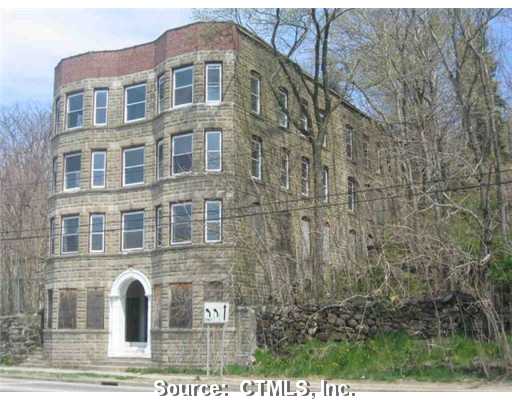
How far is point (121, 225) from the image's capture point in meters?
35.2

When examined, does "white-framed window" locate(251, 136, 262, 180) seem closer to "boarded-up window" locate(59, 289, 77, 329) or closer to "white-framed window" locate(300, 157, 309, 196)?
"white-framed window" locate(300, 157, 309, 196)

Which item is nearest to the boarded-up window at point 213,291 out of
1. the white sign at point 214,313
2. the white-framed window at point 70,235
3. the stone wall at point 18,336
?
the white sign at point 214,313

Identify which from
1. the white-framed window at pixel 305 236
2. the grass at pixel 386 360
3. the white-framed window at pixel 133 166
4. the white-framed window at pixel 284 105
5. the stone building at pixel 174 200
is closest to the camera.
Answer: the grass at pixel 386 360

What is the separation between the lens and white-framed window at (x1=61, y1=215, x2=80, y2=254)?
35688 millimetres

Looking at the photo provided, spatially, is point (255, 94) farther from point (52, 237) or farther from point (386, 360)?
point (386, 360)

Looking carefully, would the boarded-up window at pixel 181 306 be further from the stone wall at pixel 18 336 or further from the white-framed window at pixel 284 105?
the white-framed window at pixel 284 105

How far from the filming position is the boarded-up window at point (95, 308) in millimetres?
34594

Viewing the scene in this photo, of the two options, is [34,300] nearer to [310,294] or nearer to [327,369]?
[310,294]

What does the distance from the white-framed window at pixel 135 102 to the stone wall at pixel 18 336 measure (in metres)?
11.0

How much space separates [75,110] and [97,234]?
6.03 meters

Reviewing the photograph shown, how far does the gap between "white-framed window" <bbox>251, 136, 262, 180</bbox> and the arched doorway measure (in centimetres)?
662

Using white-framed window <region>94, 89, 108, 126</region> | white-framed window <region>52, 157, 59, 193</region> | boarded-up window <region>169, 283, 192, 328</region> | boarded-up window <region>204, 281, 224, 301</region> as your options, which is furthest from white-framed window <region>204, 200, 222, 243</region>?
white-framed window <region>52, 157, 59, 193</region>
